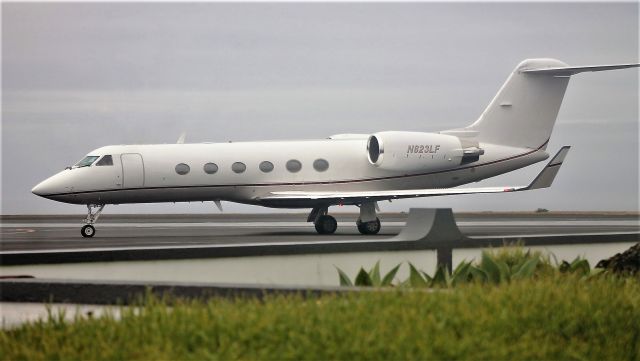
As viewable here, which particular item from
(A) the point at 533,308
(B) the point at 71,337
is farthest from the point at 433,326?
(B) the point at 71,337

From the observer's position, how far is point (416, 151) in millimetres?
33312

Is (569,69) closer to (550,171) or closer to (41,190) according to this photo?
(550,171)

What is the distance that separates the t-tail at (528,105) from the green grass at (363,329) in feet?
87.8

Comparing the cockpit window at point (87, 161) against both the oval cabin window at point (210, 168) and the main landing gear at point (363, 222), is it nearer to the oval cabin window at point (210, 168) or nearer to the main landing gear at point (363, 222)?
the oval cabin window at point (210, 168)

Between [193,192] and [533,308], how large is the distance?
898 inches

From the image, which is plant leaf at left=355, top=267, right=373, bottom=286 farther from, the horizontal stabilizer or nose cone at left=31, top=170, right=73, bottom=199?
the horizontal stabilizer

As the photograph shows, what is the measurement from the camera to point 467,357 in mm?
7566

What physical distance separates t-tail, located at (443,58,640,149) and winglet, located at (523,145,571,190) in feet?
28.4

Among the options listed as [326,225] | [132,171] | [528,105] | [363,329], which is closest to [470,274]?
[363,329]

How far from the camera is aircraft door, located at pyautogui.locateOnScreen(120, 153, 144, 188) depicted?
30.2 meters

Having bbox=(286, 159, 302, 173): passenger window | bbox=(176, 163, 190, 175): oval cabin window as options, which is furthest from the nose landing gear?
bbox=(176, 163, 190, 175): oval cabin window

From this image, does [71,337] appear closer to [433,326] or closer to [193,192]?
[433,326]

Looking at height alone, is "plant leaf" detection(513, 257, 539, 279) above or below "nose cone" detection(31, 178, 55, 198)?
above

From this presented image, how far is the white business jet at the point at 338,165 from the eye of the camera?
30375 millimetres
